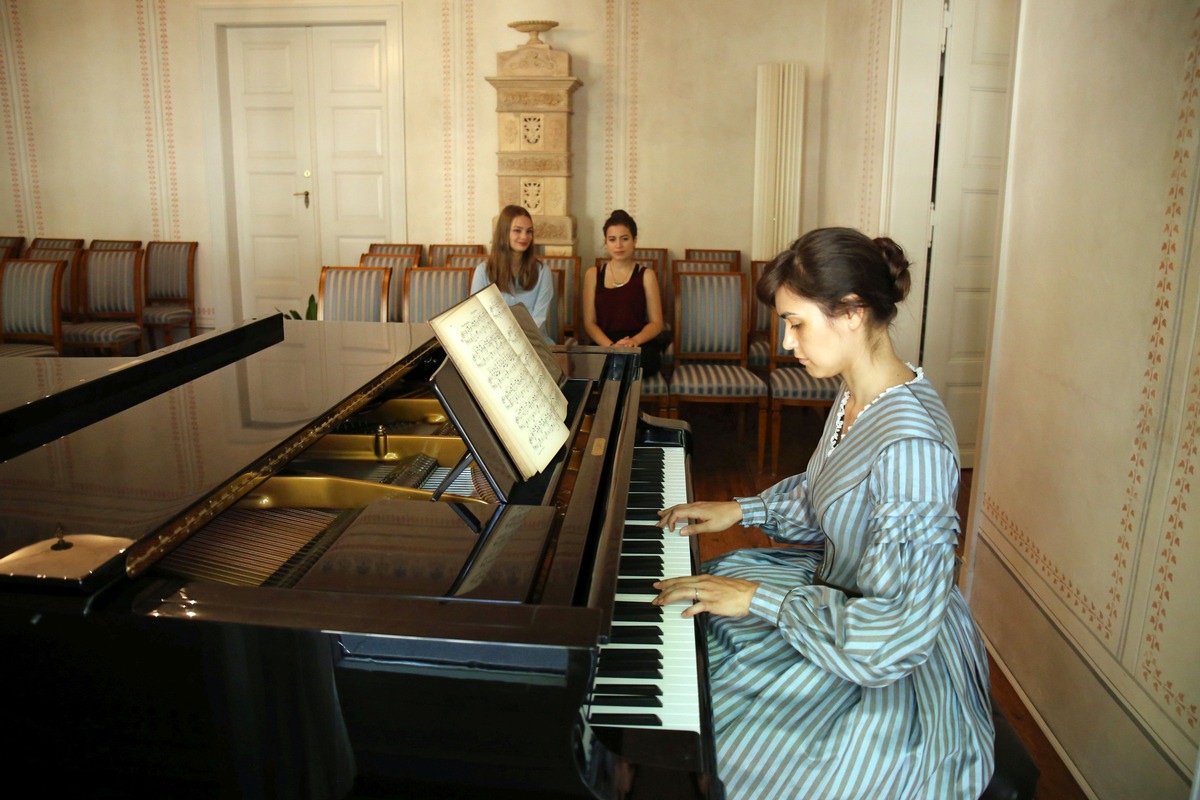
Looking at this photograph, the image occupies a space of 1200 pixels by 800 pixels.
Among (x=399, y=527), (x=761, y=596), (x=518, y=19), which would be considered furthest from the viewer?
(x=518, y=19)

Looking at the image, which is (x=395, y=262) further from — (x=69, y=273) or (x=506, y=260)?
(x=69, y=273)

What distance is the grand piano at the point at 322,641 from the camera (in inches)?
39.7

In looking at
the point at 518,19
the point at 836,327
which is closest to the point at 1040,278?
the point at 836,327

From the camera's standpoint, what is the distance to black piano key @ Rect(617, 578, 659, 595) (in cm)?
146

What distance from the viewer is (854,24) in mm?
5270

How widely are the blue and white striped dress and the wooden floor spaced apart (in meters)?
0.81

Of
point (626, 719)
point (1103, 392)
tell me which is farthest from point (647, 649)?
point (1103, 392)

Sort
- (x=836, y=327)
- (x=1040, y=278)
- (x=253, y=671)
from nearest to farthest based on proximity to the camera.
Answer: (x=253, y=671)
(x=836, y=327)
(x=1040, y=278)

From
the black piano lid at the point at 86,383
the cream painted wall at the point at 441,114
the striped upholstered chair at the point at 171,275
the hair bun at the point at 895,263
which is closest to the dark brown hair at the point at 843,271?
the hair bun at the point at 895,263

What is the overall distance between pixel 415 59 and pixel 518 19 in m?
0.82

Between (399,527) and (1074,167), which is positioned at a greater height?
(1074,167)

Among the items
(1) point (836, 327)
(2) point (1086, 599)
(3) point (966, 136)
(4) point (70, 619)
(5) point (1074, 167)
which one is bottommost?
(2) point (1086, 599)

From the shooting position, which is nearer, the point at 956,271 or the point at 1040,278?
the point at 1040,278

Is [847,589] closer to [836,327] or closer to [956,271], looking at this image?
[836,327]
